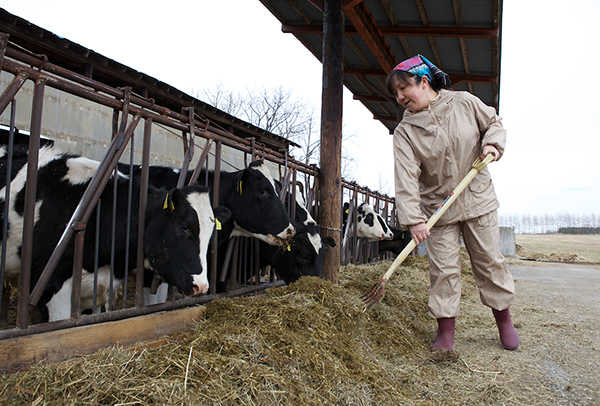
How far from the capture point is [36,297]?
2.37 metres

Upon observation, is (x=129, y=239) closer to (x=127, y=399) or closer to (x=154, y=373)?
(x=154, y=373)

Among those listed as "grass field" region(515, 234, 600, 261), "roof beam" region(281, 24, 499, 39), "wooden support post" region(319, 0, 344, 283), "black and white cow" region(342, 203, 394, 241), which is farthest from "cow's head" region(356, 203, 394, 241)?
"grass field" region(515, 234, 600, 261)

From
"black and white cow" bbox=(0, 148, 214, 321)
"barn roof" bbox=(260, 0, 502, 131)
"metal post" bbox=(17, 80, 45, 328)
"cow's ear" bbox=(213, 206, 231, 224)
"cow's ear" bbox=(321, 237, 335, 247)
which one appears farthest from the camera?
"barn roof" bbox=(260, 0, 502, 131)

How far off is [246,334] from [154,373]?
59 cm

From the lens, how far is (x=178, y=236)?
3072 millimetres

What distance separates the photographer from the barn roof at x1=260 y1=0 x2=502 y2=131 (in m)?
6.62

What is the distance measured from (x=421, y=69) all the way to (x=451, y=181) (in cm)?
88

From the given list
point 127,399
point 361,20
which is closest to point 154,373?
point 127,399

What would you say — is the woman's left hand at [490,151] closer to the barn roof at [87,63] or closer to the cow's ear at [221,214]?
the cow's ear at [221,214]

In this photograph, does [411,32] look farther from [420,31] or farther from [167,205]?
[167,205]

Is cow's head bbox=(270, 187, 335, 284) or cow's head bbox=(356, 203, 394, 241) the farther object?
cow's head bbox=(356, 203, 394, 241)

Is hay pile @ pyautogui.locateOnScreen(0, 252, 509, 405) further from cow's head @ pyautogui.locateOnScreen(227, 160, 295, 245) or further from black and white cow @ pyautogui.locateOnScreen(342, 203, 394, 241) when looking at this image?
black and white cow @ pyautogui.locateOnScreen(342, 203, 394, 241)

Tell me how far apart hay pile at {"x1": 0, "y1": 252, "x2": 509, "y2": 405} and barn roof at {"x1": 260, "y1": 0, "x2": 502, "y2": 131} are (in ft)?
13.5

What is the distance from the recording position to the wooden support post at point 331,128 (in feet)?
17.0
